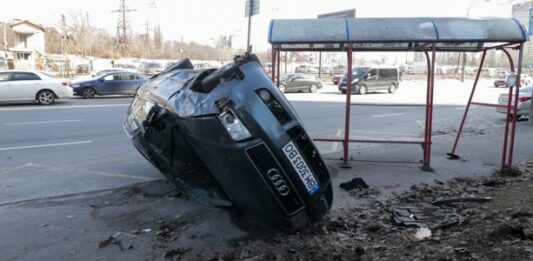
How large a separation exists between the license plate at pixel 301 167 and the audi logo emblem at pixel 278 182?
140 mm

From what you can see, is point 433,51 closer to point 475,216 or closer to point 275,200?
point 475,216

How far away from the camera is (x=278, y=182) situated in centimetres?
350

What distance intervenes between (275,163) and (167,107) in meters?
1.11

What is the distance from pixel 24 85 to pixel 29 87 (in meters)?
0.19

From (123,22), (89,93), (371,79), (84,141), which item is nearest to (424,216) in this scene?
(84,141)

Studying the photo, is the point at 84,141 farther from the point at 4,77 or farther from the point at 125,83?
the point at 125,83

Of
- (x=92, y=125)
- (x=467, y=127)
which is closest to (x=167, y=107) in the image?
(x=92, y=125)

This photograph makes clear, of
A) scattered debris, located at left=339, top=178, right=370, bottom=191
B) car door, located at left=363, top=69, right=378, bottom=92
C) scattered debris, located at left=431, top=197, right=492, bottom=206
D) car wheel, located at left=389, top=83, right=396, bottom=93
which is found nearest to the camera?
scattered debris, located at left=431, top=197, right=492, bottom=206

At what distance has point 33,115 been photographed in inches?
570

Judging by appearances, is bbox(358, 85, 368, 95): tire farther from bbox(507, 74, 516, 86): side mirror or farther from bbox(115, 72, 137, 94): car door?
bbox(507, 74, 516, 86): side mirror

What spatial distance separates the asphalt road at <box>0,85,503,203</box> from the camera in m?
6.43

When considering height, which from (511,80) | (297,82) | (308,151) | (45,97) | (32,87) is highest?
(511,80)

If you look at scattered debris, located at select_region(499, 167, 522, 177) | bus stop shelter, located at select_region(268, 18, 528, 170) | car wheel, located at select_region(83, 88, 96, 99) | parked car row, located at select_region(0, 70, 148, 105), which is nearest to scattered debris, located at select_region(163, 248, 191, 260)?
bus stop shelter, located at select_region(268, 18, 528, 170)

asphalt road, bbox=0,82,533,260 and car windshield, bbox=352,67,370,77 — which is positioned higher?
car windshield, bbox=352,67,370,77
